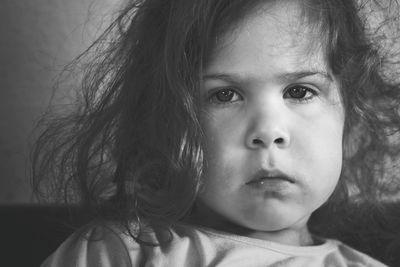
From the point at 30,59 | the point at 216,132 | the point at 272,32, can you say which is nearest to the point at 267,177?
the point at 216,132

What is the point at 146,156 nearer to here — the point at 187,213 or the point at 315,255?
the point at 187,213

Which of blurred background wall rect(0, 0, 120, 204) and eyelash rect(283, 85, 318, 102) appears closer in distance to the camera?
eyelash rect(283, 85, 318, 102)

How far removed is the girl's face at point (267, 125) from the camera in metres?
1.11

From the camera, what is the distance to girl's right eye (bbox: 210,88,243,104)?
114 cm

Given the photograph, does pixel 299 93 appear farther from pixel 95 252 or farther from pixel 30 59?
pixel 30 59

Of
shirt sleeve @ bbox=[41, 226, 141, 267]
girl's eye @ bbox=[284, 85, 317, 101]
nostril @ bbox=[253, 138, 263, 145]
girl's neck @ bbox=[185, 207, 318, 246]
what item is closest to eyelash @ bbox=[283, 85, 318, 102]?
girl's eye @ bbox=[284, 85, 317, 101]

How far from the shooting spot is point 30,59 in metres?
1.49

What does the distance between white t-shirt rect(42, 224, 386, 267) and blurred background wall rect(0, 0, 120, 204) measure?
38 centimetres

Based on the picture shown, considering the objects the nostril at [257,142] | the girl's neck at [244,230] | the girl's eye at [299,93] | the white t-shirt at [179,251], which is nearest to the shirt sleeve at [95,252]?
the white t-shirt at [179,251]

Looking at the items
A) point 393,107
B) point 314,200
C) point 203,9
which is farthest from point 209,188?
point 393,107

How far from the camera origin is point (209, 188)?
1154 millimetres

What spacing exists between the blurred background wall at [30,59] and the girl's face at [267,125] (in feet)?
1.48

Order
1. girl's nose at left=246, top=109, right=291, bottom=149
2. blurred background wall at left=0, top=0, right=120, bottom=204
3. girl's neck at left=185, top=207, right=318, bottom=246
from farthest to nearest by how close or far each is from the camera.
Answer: blurred background wall at left=0, top=0, right=120, bottom=204, girl's neck at left=185, top=207, right=318, bottom=246, girl's nose at left=246, top=109, right=291, bottom=149

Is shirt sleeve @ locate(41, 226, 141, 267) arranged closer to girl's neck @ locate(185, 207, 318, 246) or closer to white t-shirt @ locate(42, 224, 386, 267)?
white t-shirt @ locate(42, 224, 386, 267)
